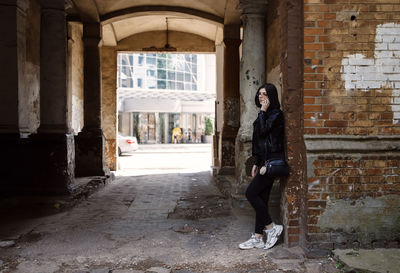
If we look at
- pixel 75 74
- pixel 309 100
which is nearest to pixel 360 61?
pixel 309 100

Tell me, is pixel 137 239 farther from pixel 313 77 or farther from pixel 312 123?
pixel 313 77

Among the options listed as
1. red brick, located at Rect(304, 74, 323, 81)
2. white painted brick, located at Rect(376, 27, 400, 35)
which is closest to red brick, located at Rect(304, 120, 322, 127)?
red brick, located at Rect(304, 74, 323, 81)

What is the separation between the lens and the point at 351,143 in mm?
3480

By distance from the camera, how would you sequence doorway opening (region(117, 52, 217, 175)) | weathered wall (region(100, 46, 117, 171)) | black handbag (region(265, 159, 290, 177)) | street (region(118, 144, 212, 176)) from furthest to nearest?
doorway opening (region(117, 52, 217, 175)) < street (region(118, 144, 212, 176)) < weathered wall (region(100, 46, 117, 171)) < black handbag (region(265, 159, 290, 177))

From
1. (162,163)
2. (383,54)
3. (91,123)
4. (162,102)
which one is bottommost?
(162,163)

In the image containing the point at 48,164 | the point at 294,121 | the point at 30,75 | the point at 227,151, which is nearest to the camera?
the point at 294,121

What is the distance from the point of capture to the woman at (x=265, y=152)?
144 inches

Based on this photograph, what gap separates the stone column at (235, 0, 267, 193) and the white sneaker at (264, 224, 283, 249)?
203 centimetres

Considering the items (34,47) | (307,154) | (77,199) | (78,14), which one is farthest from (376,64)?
(78,14)

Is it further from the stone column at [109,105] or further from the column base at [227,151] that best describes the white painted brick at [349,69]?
the stone column at [109,105]

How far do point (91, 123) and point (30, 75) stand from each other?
2208mm

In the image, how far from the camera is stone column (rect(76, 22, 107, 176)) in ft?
28.8

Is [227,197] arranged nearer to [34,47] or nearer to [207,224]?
[207,224]

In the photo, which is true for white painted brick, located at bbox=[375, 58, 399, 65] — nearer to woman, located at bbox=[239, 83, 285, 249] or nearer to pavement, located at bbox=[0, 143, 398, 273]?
woman, located at bbox=[239, 83, 285, 249]
